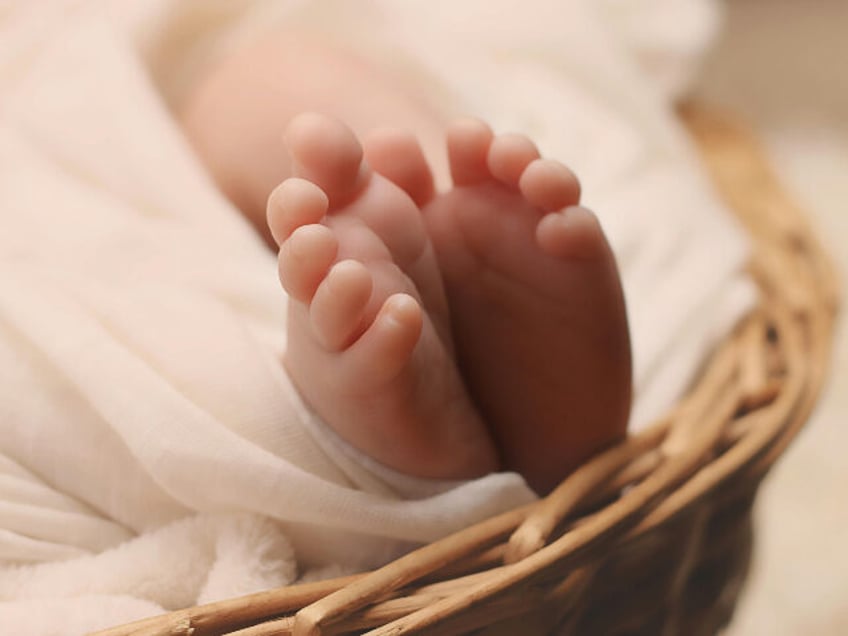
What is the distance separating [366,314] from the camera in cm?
45

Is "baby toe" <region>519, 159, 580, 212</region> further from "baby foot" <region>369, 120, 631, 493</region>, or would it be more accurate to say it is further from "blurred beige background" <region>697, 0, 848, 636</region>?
"blurred beige background" <region>697, 0, 848, 636</region>

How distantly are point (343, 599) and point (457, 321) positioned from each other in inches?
7.1

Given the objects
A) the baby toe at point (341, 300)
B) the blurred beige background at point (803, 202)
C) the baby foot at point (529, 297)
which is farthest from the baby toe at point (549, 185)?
the blurred beige background at point (803, 202)

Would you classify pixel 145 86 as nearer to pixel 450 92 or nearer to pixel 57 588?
pixel 450 92

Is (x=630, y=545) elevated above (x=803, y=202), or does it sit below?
below

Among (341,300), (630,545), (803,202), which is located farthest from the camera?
(803,202)

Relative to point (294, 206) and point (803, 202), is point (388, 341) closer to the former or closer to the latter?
point (294, 206)

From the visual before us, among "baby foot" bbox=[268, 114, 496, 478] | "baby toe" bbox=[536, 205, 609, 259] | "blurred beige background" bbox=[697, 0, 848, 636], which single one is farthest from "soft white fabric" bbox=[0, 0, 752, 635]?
"blurred beige background" bbox=[697, 0, 848, 636]

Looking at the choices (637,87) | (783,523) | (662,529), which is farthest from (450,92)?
(783,523)

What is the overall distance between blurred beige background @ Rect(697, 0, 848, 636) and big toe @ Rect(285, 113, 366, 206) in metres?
0.49

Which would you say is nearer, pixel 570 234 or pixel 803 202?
pixel 570 234

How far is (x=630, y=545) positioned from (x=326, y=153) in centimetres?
26

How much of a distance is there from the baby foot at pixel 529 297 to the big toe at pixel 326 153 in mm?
53

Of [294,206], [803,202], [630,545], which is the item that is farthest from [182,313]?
[803,202]
